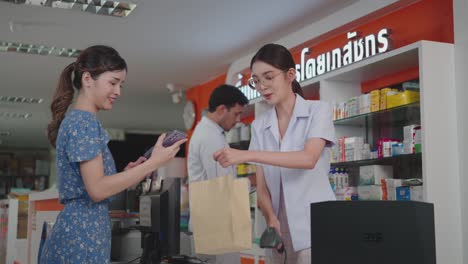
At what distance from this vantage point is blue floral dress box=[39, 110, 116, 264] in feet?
5.83

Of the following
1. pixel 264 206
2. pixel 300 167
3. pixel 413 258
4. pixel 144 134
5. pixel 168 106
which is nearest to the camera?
pixel 413 258

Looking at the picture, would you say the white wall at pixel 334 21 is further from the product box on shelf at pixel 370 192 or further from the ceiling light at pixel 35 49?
the ceiling light at pixel 35 49

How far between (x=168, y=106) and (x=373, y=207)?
10.2 meters

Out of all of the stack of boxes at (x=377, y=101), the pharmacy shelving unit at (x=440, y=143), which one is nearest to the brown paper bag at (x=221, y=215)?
the pharmacy shelving unit at (x=440, y=143)

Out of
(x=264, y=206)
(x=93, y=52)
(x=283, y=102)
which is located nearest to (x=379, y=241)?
(x=264, y=206)

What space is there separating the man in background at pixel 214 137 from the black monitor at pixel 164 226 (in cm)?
77

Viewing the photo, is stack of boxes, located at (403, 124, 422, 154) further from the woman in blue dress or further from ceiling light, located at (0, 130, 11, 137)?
ceiling light, located at (0, 130, 11, 137)

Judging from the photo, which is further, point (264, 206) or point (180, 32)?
point (180, 32)

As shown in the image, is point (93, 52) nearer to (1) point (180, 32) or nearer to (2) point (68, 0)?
(2) point (68, 0)

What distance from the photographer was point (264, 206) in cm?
199

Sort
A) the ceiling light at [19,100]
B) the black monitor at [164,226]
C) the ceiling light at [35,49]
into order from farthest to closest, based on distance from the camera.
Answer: the ceiling light at [19,100]
the ceiling light at [35,49]
the black monitor at [164,226]

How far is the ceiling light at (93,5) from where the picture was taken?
5.25 metres

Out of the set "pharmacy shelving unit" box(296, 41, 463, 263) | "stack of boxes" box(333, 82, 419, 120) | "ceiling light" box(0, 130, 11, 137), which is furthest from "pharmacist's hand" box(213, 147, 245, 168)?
"ceiling light" box(0, 130, 11, 137)

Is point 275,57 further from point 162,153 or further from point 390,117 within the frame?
point 390,117
